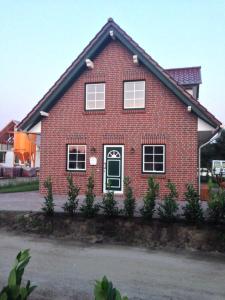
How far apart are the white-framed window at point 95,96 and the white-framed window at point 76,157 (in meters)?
1.96

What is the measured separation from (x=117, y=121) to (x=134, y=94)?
4.70 feet

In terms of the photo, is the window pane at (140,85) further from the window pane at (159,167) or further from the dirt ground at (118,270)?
the dirt ground at (118,270)

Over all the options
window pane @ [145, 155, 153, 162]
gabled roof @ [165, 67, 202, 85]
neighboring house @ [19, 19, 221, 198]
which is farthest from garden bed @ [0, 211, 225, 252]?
gabled roof @ [165, 67, 202, 85]

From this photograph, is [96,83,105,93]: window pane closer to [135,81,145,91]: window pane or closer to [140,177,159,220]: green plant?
[135,81,145,91]: window pane

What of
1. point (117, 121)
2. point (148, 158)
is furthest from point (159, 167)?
point (117, 121)

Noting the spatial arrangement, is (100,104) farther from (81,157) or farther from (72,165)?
(72,165)

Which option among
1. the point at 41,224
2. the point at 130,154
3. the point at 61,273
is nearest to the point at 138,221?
the point at 41,224

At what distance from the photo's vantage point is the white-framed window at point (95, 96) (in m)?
14.8

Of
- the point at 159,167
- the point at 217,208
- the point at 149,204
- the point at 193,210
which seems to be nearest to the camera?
the point at 217,208

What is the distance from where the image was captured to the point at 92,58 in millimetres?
14773

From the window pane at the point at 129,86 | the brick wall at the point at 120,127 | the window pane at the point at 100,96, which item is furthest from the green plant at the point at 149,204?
the window pane at the point at 100,96

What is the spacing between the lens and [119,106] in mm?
14477

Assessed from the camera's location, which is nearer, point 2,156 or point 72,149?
point 72,149

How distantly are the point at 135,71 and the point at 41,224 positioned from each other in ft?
27.0
